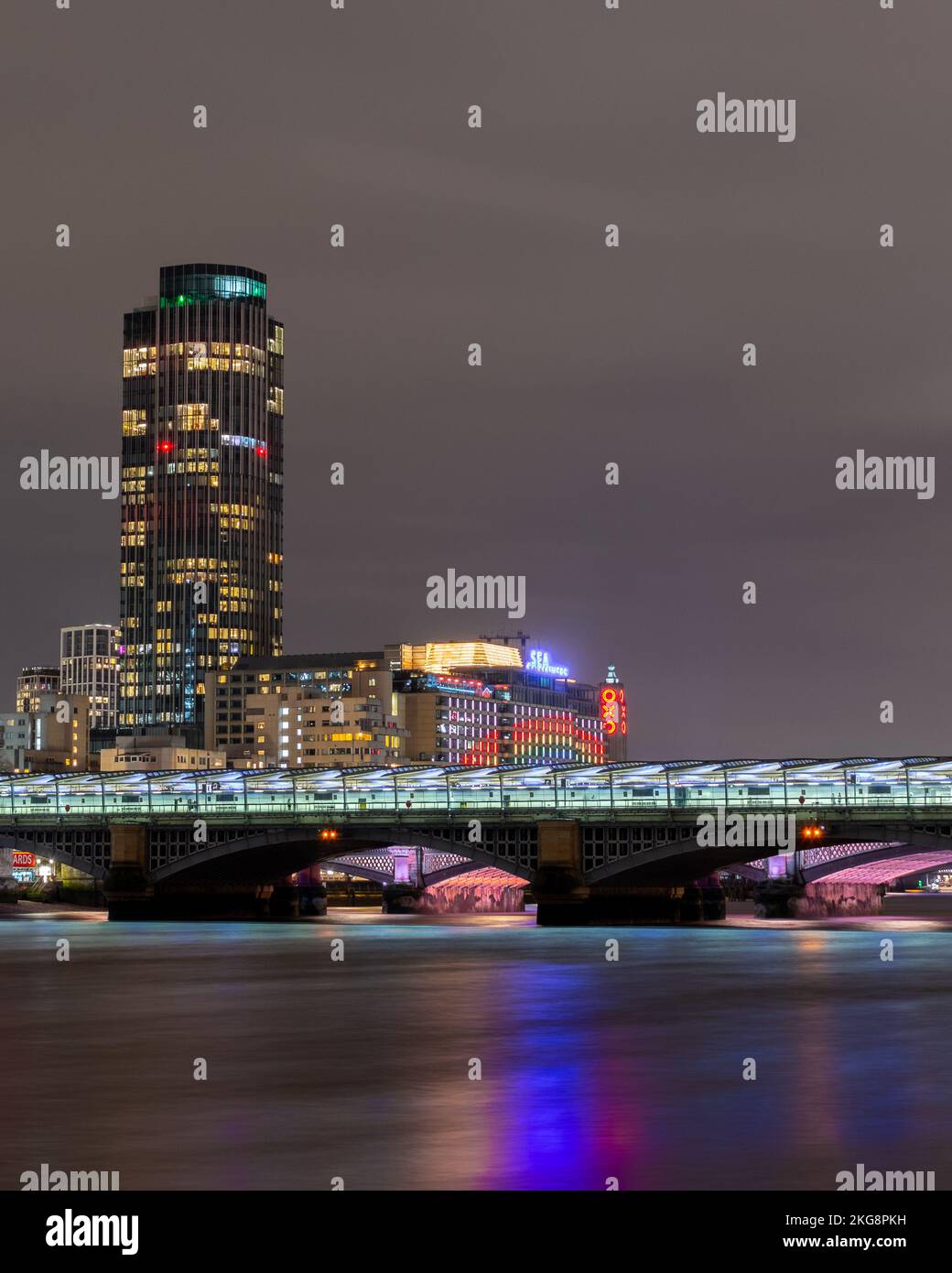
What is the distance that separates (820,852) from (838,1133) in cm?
15438

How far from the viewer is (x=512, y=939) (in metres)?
129

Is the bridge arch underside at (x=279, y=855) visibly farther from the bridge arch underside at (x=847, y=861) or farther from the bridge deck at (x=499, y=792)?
the bridge arch underside at (x=847, y=861)

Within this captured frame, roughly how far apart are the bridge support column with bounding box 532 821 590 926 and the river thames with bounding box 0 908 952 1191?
38.5 m

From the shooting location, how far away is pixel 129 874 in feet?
536

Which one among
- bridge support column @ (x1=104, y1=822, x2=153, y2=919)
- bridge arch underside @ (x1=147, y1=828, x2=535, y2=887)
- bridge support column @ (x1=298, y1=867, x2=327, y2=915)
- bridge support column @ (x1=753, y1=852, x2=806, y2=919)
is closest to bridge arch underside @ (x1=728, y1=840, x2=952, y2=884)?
bridge support column @ (x1=753, y1=852, x2=806, y2=919)

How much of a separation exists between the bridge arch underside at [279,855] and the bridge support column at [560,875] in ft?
9.50

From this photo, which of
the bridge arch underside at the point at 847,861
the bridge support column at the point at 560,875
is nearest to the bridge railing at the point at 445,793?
the bridge support column at the point at 560,875

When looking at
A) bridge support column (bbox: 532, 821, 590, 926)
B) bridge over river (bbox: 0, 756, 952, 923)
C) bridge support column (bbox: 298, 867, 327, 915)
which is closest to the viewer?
bridge over river (bbox: 0, 756, 952, 923)

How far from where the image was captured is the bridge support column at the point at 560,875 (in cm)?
14475

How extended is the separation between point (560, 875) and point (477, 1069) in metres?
95.4

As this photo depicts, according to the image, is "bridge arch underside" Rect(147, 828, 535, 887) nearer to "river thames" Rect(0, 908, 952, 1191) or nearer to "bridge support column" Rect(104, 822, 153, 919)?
"bridge support column" Rect(104, 822, 153, 919)

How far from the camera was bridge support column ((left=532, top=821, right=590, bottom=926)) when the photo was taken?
14475 cm
